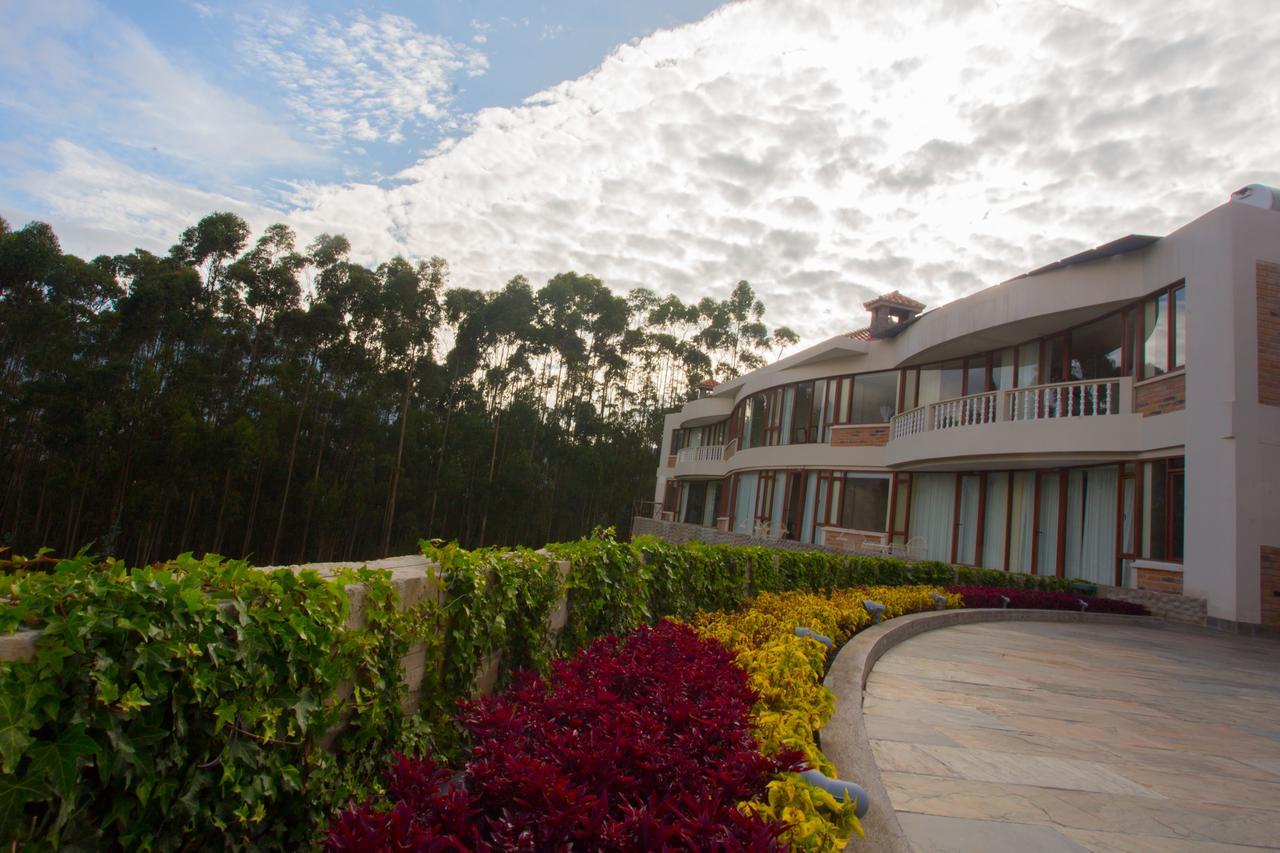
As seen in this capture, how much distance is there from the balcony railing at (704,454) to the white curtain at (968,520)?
45.1 ft

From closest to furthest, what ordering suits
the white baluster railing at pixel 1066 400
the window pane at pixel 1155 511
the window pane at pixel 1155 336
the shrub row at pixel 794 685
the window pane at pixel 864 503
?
the shrub row at pixel 794 685 → the window pane at pixel 1155 511 → the window pane at pixel 1155 336 → the white baluster railing at pixel 1066 400 → the window pane at pixel 864 503

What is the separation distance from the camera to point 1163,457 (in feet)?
39.4

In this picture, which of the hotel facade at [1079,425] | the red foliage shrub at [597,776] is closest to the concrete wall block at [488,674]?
the red foliage shrub at [597,776]

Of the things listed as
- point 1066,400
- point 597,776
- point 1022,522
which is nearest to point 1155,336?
point 1066,400

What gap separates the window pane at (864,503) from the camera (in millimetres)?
19922

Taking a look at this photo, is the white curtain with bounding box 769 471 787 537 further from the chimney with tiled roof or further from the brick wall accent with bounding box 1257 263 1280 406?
the brick wall accent with bounding box 1257 263 1280 406

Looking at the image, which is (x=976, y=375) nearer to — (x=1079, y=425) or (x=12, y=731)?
(x=1079, y=425)

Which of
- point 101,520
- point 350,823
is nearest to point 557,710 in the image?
point 350,823

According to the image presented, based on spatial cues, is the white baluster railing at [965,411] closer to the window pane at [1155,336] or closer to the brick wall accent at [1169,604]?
the window pane at [1155,336]

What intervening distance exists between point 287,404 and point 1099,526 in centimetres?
2614

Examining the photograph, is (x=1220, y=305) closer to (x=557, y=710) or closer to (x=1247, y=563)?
(x=1247, y=563)

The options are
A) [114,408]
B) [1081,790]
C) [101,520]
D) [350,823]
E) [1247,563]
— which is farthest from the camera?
[101,520]

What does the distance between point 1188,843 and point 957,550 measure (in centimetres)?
1469

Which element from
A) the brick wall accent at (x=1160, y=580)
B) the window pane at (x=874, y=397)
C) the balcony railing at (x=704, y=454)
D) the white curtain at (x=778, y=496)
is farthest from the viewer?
the balcony railing at (x=704, y=454)
